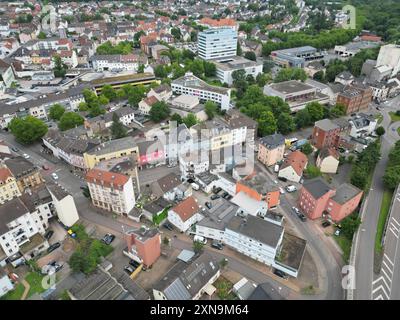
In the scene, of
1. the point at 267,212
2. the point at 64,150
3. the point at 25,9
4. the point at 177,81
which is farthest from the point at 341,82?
the point at 25,9

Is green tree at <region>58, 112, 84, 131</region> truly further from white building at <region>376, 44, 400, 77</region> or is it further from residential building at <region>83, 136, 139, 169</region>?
white building at <region>376, 44, 400, 77</region>

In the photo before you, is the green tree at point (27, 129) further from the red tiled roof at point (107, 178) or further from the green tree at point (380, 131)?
the green tree at point (380, 131)

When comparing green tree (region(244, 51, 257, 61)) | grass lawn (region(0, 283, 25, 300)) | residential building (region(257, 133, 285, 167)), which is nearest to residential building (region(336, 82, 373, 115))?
residential building (region(257, 133, 285, 167))

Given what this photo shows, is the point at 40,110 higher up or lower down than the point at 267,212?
higher up

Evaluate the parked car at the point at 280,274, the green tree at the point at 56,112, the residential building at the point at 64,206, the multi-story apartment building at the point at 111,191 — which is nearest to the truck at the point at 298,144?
the parked car at the point at 280,274

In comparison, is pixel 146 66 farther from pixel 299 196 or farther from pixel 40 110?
pixel 299 196

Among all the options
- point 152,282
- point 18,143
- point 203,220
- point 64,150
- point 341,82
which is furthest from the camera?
point 341,82

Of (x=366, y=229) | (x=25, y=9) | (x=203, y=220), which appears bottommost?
(x=366, y=229)

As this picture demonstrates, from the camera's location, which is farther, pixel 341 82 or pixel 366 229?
pixel 341 82
